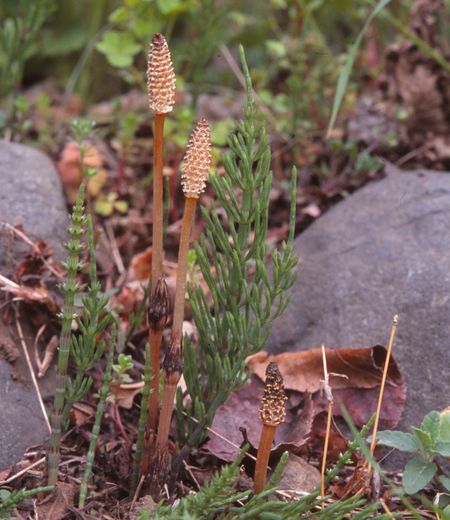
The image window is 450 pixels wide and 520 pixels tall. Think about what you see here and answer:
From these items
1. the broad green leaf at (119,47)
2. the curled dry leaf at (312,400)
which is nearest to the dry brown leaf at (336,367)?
the curled dry leaf at (312,400)

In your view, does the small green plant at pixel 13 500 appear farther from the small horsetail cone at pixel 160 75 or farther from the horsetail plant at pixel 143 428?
the small horsetail cone at pixel 160 75

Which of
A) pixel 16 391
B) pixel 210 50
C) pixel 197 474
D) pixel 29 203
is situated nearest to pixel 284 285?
pixel 197 474

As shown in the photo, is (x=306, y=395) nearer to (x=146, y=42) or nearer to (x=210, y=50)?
(x=210, y=50)

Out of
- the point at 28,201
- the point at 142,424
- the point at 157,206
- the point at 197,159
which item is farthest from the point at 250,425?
the point at 28,201

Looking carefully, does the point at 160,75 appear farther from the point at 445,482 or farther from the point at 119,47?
the point at 119,47

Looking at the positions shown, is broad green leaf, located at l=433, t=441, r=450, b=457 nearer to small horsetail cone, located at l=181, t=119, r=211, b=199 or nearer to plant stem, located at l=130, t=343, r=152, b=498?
plant stem, located at l=130, t=343, r=152, b=498

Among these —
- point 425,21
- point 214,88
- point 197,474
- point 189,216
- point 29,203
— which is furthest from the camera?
point 214,88
